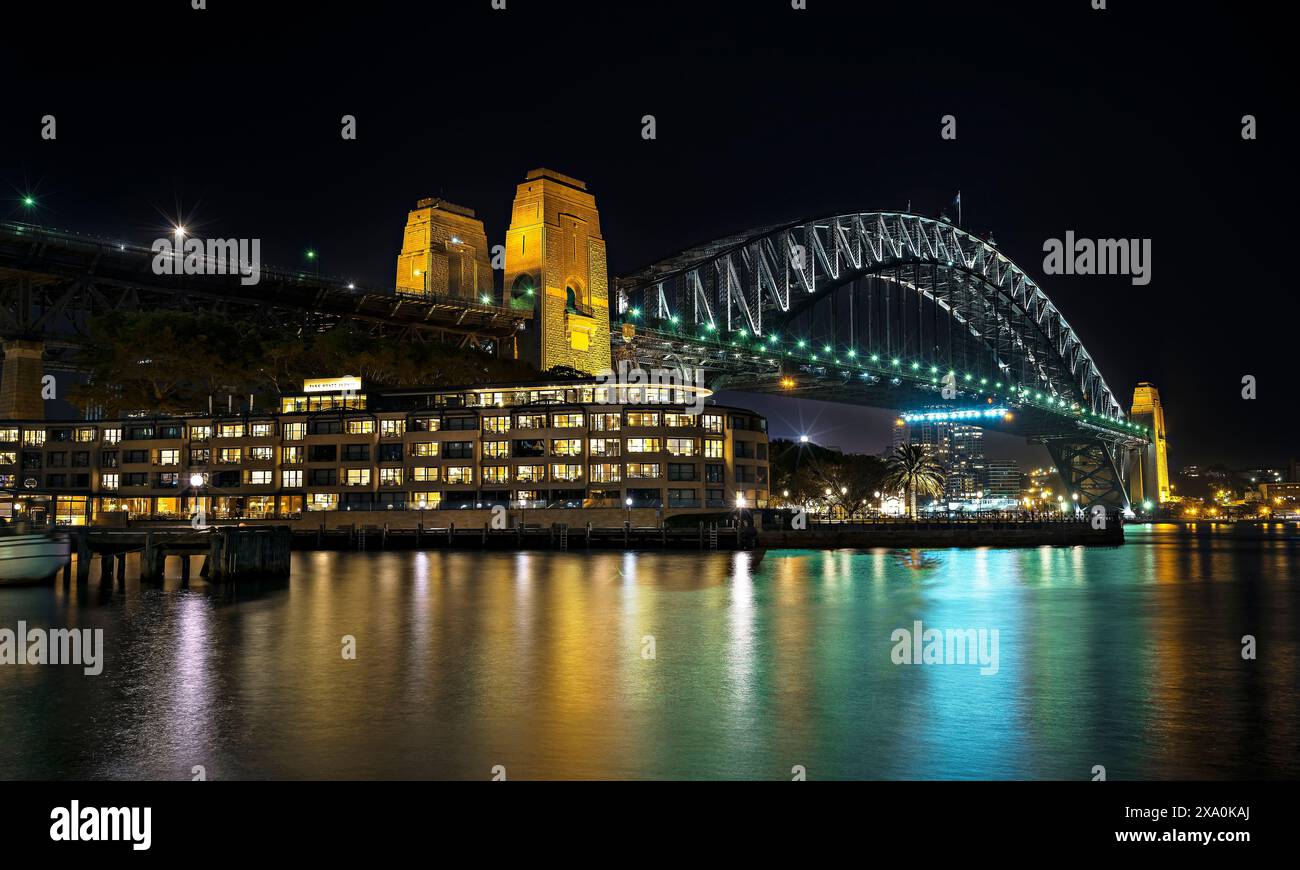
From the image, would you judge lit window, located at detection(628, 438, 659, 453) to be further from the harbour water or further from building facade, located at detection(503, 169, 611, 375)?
the harbour water

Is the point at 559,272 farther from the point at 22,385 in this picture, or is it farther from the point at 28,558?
the point at 28,558

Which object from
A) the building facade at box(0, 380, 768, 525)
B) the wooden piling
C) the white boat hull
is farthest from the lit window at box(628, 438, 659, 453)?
the white boat hull

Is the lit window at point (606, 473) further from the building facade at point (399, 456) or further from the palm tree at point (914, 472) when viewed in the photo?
the palm tree at point (914, 472)

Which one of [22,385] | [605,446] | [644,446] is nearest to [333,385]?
[605,446]

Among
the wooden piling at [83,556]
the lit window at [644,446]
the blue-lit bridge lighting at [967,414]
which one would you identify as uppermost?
the blue-lit bridge lighting at [967,414]

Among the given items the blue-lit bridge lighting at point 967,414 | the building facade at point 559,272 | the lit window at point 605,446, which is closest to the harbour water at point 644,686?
the lit window at point 605,446
